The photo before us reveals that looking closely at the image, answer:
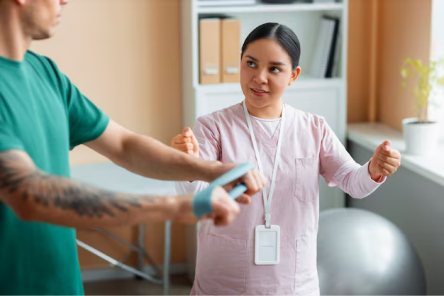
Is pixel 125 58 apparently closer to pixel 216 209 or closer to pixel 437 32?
pixel 437 32

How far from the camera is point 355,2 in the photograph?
3463mm

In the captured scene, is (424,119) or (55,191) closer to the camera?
(55,191)

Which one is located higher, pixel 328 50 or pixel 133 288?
pixel 328 50

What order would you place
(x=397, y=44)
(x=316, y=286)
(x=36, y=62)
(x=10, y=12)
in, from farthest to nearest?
(x=397, y=44) → (x=316, y=286) → (x=36, y=62) → (x=10, y=12)

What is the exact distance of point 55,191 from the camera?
1.06 meters

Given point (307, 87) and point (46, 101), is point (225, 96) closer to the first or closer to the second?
point (307, 87)

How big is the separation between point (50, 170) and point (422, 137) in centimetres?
194

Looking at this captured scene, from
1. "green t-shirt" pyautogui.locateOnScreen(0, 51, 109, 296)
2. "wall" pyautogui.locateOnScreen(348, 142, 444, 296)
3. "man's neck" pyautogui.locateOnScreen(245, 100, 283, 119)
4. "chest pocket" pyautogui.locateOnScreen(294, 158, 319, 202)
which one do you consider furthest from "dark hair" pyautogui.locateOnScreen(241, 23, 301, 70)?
"wall" pyautogui.locateOnScreen(348, 142, 444, 296)

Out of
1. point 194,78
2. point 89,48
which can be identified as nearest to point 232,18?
point 194,78

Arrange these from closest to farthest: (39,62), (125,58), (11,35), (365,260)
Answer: (11,35), (39,62), (365,260), (125,58)

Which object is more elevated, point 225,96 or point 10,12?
point 10,12

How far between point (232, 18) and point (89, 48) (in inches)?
28.9

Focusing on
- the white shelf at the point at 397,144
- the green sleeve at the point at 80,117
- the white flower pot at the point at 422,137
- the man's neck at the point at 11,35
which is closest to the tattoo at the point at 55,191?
the man's neck at the point at 11,35

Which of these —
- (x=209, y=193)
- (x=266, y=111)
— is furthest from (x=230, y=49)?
(x=209, y=193)
